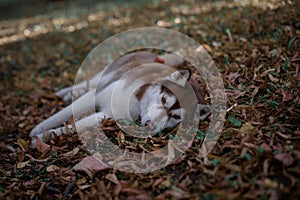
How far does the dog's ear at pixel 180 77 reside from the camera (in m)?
3.27

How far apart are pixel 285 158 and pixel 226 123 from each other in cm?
72

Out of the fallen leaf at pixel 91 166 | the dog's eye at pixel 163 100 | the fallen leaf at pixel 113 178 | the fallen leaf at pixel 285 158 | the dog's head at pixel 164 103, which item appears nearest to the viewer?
the fallen leaf at pixel 285 158

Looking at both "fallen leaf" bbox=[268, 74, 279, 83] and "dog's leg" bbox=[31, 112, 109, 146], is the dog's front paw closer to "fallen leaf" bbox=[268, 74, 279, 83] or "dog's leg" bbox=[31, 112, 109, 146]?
"dog's leg" bbox=[31, 112, 109, 146]

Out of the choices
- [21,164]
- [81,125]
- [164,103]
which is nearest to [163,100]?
[164,103]

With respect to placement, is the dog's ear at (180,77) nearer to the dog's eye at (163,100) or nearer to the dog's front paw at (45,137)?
the dog's eye at (163,100)

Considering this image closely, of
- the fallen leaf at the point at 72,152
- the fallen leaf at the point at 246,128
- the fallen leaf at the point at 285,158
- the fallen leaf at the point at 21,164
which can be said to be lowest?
the fallen leaf at the point at 285,158

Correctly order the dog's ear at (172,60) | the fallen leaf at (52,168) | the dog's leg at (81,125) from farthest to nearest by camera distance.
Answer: the dog's ear at (172,60)
the dog's leg at (81,125)
the fallen leaf at (52,168)

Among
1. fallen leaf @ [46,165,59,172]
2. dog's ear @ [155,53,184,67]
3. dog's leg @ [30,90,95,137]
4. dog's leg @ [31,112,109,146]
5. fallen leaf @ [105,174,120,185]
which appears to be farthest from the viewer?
dog's ear @ [155,53,184,67]

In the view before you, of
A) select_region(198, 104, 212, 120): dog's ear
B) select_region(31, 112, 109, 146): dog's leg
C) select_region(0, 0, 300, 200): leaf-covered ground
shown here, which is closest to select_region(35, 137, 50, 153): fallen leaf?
select_region(0, 0, 300, 200): leaf-covered ground

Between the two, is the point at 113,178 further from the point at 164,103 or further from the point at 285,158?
the point at 285,158

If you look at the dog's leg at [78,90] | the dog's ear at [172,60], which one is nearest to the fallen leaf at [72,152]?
the dog's leg at [78,90]

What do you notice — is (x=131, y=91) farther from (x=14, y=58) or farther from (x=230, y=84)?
(x=14, y=58)

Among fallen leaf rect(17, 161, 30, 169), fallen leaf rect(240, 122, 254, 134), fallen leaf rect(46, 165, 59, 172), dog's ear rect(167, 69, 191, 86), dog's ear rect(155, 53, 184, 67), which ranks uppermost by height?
dog's ear rect(155, 53, 184, 67)

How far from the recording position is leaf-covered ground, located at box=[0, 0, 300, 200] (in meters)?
2.28
